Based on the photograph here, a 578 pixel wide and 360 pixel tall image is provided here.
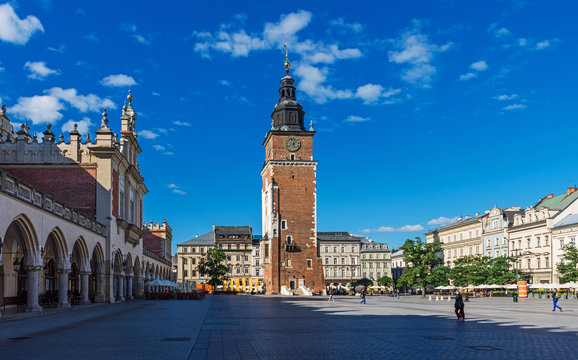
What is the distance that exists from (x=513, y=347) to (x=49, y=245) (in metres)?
33.8

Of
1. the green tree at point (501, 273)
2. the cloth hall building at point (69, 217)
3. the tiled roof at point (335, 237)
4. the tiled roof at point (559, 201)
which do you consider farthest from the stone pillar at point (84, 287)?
the tiled roof at point (335, 237)

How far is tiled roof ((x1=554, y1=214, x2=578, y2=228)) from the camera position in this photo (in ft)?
249

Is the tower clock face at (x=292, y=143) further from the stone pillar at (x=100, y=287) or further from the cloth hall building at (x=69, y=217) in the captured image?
the stone pillar at (x=100, y=287)

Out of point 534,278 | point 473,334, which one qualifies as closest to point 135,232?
point 473,334

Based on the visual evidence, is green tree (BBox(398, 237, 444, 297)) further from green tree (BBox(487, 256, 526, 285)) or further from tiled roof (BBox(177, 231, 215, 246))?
tiled roof (BBox(177, 231, 215, 246))

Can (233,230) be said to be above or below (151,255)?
above

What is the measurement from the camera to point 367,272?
145 m

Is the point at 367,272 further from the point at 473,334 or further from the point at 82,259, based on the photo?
the point at 473,334

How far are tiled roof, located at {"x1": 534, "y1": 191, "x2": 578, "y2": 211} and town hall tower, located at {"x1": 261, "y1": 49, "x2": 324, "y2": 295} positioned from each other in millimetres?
34965

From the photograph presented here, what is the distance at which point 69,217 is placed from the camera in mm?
35906

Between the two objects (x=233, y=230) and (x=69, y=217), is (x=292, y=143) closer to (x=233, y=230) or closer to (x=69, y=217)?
(x=233, y=230)

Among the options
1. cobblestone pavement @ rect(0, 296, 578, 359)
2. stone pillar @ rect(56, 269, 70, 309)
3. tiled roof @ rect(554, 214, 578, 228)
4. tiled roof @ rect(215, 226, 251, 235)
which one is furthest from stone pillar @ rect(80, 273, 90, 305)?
tiled roof @ rect(215, 226, 251, 235)

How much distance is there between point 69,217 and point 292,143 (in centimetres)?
6540

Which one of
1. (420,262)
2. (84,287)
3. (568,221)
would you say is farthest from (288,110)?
(84,287)
